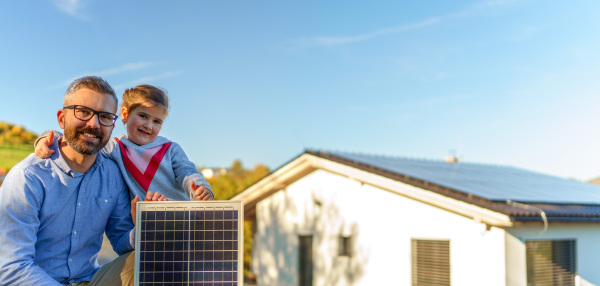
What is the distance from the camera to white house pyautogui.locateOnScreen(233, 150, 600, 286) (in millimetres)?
9305

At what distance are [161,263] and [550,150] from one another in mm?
25563

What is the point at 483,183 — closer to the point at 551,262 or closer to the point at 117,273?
the point at 551,262

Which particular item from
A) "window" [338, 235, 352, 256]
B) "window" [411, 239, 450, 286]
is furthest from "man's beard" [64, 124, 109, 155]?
"window" [338, 235, 352, 256]

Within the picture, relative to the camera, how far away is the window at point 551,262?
9742mm

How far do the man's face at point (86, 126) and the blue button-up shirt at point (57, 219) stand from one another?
0.47 feet

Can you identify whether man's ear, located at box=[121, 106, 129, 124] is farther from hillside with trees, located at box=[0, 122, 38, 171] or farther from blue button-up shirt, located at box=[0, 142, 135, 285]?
hillside with trees, located at box=[0, 122, 38, 171]

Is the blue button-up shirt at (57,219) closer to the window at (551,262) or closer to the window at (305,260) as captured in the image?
the window at (551,262)

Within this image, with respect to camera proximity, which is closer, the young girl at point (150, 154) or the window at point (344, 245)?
the young girl at point (150, 154)

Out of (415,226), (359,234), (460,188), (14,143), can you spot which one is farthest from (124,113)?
(14,143)

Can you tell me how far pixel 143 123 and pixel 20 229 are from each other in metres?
1.04

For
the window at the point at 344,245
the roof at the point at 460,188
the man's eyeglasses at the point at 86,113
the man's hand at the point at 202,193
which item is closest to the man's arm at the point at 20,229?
the man's eyeglasses at the point at 86,113

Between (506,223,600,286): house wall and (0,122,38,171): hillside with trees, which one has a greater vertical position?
(0,122,38,171): hillside with trees

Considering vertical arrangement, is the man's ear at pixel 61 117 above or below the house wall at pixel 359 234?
above

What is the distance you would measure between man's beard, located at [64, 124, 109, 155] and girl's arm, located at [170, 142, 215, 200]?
471 mm
